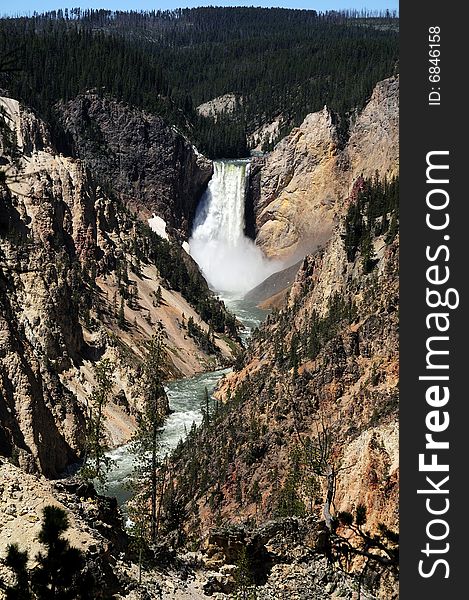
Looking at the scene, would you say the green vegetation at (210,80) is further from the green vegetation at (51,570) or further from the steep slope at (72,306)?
the green vegetation at (51,570)

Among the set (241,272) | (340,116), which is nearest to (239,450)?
(241,272)

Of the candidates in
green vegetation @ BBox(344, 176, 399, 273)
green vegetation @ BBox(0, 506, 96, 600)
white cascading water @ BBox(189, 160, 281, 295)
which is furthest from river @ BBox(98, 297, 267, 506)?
white cascading water @ BBox(189, 160, 281, 295)

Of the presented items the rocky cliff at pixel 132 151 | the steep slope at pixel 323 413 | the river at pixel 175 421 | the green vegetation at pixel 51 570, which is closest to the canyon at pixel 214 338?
the steep slope at pixel 323 413

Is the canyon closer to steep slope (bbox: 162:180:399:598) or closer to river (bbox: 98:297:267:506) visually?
steep slope (bbox: 162:180:399:598)

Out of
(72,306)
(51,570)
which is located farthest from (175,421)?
(51,570)

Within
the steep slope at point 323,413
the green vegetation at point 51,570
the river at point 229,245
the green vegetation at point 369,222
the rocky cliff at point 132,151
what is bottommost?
the green vegetation at point 51,570

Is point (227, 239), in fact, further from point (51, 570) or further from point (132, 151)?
Result: point (51, 570)
